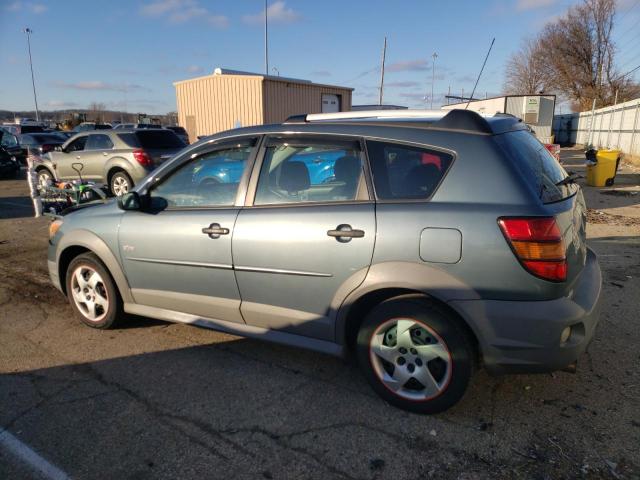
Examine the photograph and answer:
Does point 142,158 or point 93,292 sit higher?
point 142,158

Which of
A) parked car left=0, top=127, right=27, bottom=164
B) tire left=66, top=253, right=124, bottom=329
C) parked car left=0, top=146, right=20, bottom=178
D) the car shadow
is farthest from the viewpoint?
parked car left=0, top=127, right=27, bottom=164

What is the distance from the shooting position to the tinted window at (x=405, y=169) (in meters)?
A: 2.63

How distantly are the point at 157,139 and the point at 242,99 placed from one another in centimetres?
831

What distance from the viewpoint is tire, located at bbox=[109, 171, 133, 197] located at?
10745 mm

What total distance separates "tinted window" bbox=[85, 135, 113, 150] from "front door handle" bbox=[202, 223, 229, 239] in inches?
355

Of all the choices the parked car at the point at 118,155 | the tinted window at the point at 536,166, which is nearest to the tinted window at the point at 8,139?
the parked car at the point at 118,155

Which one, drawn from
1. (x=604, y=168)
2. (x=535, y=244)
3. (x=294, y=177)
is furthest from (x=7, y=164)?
(x=604, y=168)

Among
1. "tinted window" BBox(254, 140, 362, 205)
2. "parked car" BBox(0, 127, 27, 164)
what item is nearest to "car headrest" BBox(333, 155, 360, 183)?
"tinted window" BBox(254, 140, 362, 205)

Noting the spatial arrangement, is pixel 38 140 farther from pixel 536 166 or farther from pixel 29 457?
pixel 536 166

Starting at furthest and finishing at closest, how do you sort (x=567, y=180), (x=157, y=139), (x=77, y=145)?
(x=77, y=145) < (x=157, y=139) < (x=567, y=180)

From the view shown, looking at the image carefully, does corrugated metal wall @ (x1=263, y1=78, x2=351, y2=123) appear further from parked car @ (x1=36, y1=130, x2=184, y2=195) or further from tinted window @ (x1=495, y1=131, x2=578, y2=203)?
tinted window @ (x1=495, y1=131, x2=578, y2=203)

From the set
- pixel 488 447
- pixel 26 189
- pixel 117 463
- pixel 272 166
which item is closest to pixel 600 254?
pixel 488 447

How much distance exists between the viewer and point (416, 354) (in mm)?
2672

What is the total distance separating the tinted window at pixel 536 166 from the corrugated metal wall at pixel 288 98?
16.1 meters
